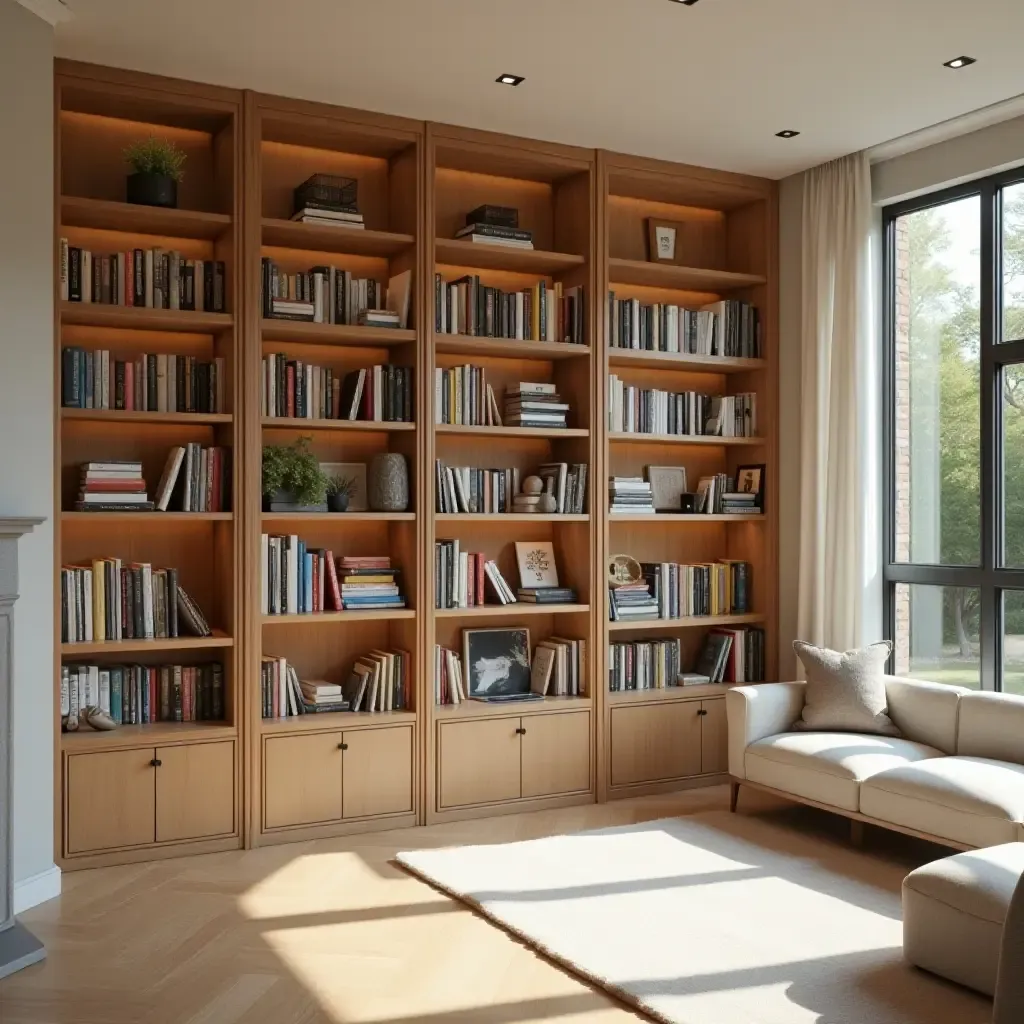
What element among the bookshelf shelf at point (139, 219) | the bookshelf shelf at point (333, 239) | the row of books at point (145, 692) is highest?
the bookshelf shelf at point (333, 239)

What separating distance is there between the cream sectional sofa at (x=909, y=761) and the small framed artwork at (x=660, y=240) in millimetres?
2329

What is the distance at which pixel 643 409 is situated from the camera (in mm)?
5996

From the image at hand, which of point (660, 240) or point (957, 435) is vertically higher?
point (660, 240)

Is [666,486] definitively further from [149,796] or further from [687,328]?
[149,796]

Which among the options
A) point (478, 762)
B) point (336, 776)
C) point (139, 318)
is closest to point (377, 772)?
point (336, 776)

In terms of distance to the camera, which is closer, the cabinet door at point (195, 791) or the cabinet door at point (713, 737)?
the cabinet door at point (195, 791)

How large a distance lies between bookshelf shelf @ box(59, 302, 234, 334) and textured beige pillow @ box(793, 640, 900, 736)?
300 cm

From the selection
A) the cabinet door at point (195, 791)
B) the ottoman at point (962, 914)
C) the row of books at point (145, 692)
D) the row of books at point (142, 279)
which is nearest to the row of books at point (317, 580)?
the row of books at point (145, 692)

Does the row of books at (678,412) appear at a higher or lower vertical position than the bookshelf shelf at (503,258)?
lower

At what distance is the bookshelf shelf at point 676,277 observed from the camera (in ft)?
19.3

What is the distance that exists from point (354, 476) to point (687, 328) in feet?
6.31

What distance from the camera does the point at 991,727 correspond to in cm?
477

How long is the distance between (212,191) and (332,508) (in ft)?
4.88

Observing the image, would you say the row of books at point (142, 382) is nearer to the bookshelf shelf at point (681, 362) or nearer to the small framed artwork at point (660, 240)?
the bookshelf shelf at point (681, 362)
